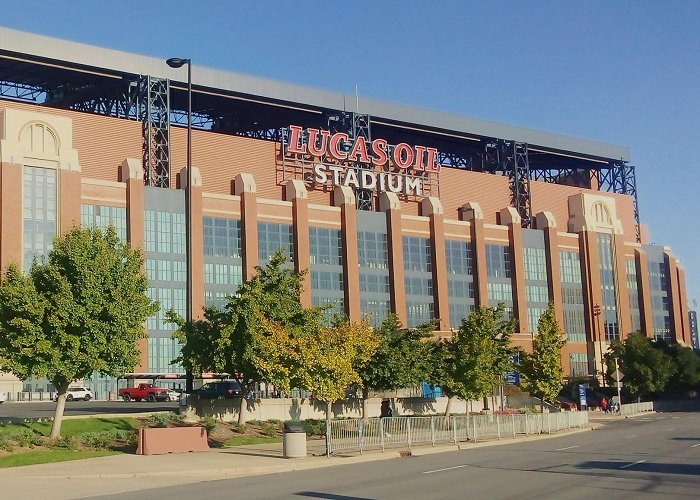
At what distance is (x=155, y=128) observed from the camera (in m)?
89.6

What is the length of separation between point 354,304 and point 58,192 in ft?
104

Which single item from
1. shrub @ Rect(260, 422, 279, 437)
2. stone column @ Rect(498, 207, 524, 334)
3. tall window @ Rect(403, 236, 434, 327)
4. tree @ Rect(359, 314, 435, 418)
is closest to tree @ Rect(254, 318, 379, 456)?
shrub @ Rect(260, 422, 279, 437)

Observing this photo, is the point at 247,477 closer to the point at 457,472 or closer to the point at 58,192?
the point at 457,472

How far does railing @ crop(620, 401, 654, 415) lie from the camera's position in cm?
7433

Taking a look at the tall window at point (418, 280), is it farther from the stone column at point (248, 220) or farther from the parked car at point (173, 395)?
the parked car at point (173, 395)

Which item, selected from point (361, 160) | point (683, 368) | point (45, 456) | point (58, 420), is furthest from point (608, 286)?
point (45, 456)

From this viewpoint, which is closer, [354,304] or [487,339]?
[487,339]

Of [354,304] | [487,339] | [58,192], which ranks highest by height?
[58,192]

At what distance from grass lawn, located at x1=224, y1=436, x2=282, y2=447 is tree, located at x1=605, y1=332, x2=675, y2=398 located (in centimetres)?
5372

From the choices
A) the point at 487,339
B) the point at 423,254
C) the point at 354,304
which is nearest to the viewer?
the point at 487,339

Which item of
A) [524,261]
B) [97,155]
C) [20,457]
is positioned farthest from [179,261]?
[20,457]

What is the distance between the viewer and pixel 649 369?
276 feet

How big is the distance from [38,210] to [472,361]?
4661 centimetres

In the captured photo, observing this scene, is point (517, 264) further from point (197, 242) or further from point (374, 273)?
point (197, 242)
